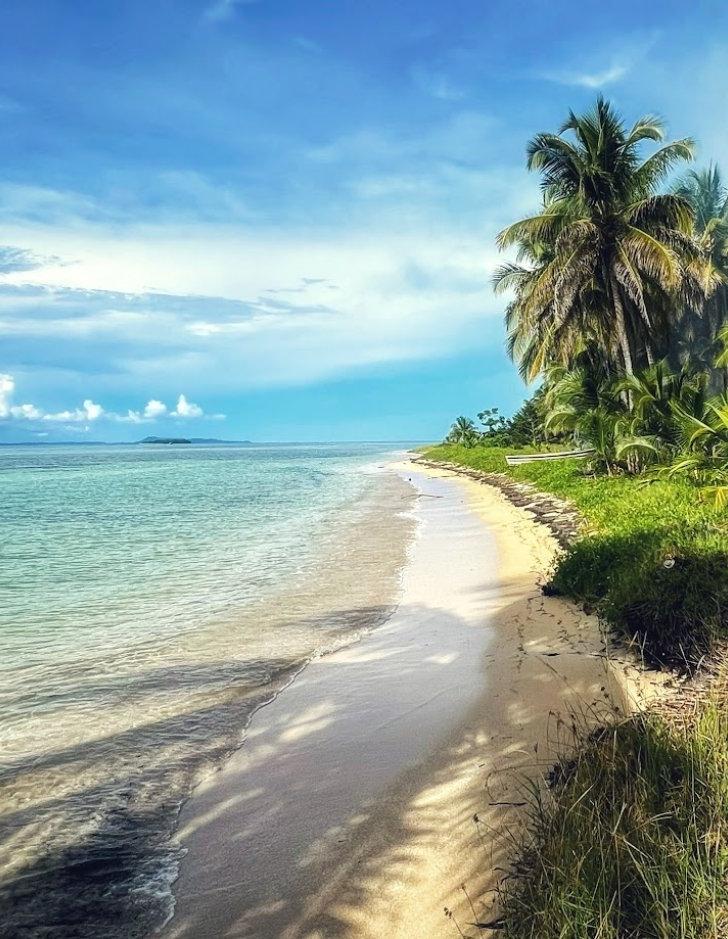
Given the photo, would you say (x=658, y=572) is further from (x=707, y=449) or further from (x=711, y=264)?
(x=711, y=264)

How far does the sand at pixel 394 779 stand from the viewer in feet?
11.2

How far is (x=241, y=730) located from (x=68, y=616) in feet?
18.5

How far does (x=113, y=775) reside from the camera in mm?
5094

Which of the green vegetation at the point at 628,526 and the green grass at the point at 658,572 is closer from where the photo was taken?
the green vegetation at the point at 628,526

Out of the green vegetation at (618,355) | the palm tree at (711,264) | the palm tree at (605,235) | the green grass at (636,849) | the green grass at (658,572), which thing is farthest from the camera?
the palm tree at (711,264)

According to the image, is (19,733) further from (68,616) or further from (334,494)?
(334,494)

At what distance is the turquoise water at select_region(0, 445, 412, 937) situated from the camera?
391 centimetres

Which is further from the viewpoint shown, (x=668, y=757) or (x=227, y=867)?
(x=227, y=867)

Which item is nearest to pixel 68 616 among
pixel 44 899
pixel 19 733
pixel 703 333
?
pixel 19 733

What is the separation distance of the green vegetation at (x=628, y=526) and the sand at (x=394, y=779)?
0.42 m

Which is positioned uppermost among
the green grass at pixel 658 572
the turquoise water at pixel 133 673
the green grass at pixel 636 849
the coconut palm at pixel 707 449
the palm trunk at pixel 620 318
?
the palm trunk at pixel 620 318

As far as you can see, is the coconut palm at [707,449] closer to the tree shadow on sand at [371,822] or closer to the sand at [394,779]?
the sand at [394,779]

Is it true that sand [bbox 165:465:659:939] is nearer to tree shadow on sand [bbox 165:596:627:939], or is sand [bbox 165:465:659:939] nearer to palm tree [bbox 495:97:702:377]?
tree shadow on sand [bbox 165:596:627:939]

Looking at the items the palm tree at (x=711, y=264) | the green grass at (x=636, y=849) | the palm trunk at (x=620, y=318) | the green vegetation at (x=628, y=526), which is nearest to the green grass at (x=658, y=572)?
the green vegetation at (x=628, y=526)
